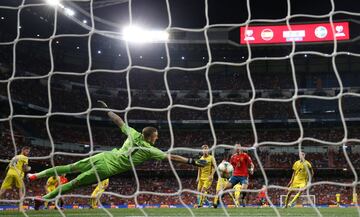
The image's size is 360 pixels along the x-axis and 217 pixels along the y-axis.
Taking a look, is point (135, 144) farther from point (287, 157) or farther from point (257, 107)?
point (257, 107)

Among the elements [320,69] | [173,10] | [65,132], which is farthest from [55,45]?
[320,69]

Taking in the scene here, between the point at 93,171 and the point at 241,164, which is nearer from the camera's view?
the point at 93,171

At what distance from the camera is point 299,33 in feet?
99.7

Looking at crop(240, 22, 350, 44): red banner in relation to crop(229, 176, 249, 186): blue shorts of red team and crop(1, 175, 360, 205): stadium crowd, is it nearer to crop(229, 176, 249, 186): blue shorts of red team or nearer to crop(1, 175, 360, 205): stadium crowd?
crop(1, 175, 360, 205): stadium crowd

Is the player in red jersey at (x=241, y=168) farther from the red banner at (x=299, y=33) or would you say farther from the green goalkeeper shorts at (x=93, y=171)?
the red banner at (x=299, y=33)

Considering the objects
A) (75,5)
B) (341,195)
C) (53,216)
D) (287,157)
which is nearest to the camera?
(53,216)

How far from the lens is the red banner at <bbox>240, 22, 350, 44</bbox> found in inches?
1182

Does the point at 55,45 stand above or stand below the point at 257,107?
above

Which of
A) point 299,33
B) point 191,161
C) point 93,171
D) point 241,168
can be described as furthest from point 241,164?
point 299,33

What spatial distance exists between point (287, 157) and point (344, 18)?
1072 cm

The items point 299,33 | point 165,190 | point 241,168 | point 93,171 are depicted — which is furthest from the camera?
point 299,33

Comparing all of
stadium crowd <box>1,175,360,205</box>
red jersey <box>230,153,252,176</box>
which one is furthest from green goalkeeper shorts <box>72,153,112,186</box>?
stadium crowd <box>1,175,360,205</box>

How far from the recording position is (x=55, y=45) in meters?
31.5

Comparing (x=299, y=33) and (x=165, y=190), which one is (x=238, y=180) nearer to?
(x=165, y=190)
